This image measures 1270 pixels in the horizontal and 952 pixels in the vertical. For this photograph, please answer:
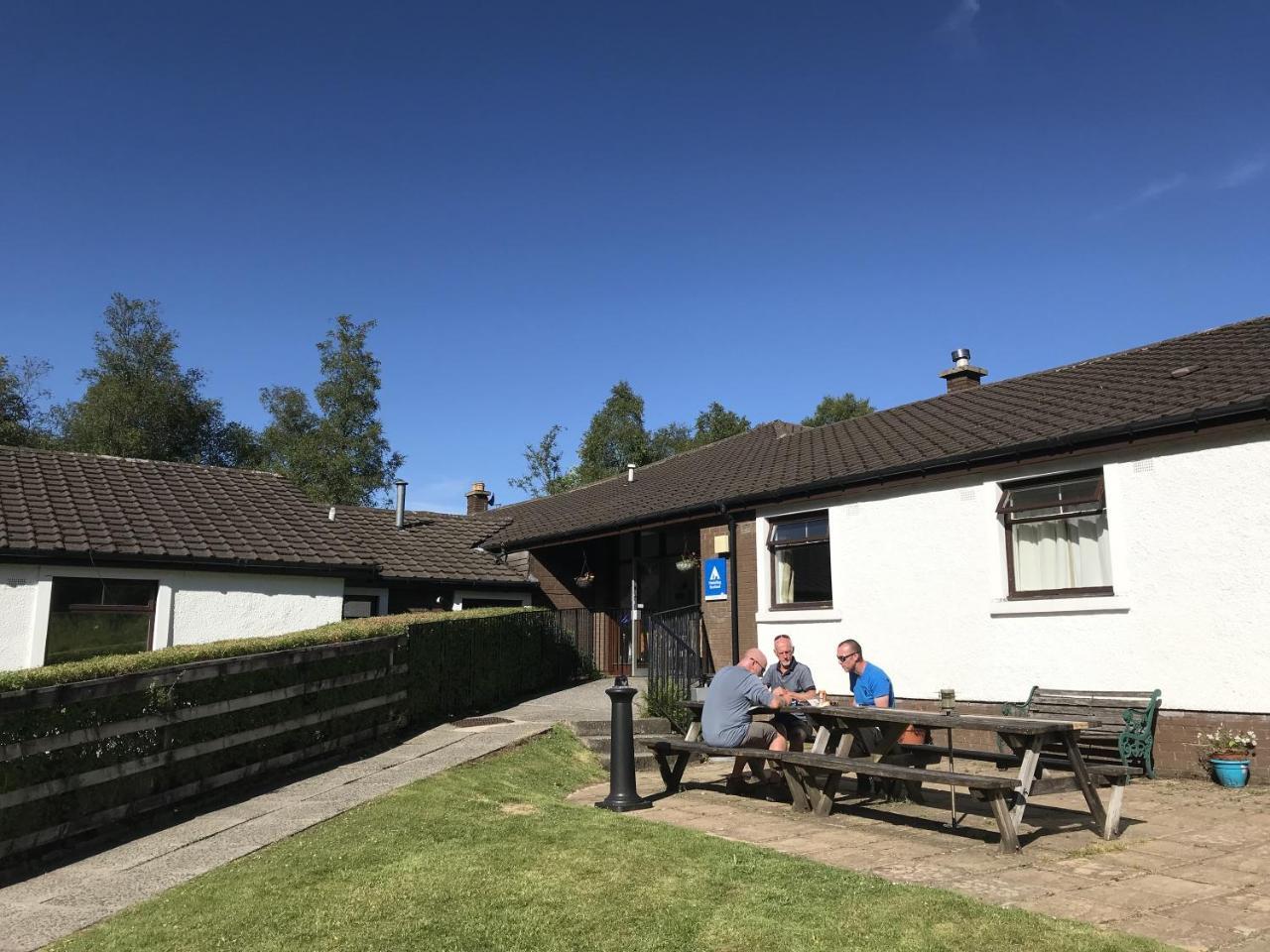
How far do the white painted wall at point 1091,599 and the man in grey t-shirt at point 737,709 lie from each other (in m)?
3.79

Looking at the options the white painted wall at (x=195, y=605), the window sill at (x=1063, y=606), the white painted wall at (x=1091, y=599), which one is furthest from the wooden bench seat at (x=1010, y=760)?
the white painted wall at (x=195, y=605)

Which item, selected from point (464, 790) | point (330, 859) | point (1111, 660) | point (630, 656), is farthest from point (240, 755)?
point (630, 656)

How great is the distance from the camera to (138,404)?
39531mm

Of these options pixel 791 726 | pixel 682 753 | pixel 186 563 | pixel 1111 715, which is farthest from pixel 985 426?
pixel 186 563

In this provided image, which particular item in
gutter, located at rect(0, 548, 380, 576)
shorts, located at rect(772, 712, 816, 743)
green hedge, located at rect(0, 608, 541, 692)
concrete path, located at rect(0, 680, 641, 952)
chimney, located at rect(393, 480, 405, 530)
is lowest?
concrete path, located at rect(0, 680, 641, 952)

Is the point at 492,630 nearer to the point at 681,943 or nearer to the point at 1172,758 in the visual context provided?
the point at 1172,758

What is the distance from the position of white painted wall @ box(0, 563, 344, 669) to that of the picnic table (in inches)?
378

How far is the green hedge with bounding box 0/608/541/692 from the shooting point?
6.60 m

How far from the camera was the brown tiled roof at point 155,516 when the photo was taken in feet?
46.5

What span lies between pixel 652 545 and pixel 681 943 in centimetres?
1493

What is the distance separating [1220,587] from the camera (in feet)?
29.5

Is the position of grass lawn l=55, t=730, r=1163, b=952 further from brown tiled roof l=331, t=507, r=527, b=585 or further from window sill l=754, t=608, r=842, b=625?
brown tiled roof l=331, t=507, r=527, b=585

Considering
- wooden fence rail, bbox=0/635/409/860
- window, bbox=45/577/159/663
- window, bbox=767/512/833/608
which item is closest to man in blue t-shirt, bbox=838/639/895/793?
window, bbox=767/512/833/608

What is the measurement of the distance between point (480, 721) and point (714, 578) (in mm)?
4516
